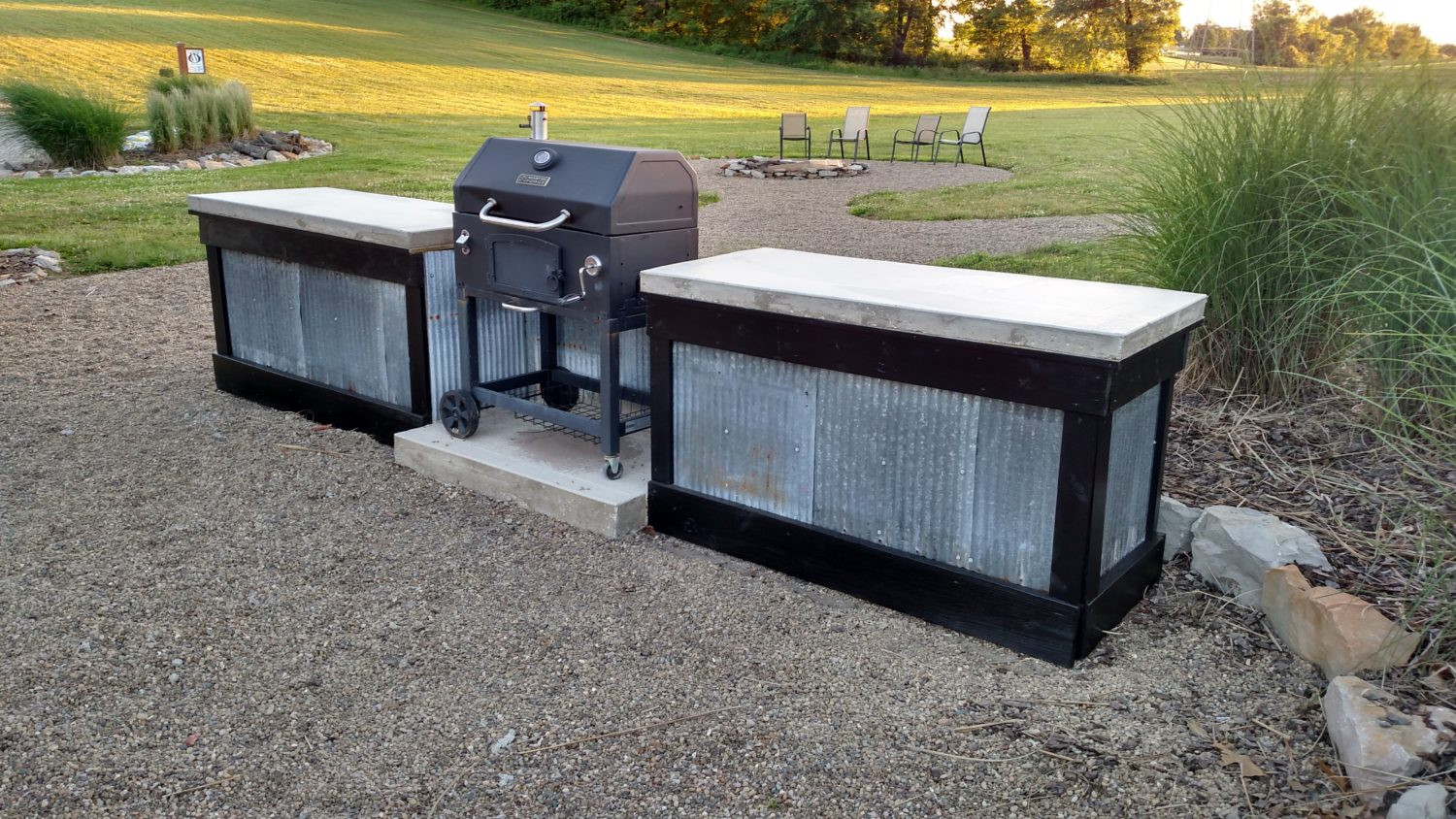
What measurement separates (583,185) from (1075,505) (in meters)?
1.84

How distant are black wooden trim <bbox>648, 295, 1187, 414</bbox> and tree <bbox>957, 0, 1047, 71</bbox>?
133 ft

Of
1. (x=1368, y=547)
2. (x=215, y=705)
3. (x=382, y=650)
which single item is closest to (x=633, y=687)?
(x=382, y=650)

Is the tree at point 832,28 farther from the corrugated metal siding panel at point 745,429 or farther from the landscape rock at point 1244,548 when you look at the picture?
the landscape rock at point 1244,548

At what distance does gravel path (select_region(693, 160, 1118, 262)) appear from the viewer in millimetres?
8867

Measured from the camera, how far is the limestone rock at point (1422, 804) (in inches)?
85.0

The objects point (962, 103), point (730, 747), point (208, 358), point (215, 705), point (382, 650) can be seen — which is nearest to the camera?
point (730, 747)

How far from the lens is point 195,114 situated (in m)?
15.5

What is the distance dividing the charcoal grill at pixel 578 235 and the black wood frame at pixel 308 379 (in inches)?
14.4

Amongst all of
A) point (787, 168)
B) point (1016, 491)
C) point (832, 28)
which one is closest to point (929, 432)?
point (1016, 491)

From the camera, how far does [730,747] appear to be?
2641 millimetres

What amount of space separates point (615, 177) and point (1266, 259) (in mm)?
2467

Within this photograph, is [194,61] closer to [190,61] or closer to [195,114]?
[190,61]

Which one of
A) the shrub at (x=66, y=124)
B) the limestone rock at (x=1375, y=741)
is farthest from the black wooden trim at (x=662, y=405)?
the shrub at (x=66, y=124)

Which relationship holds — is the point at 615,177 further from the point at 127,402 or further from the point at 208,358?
the point at 208,358
